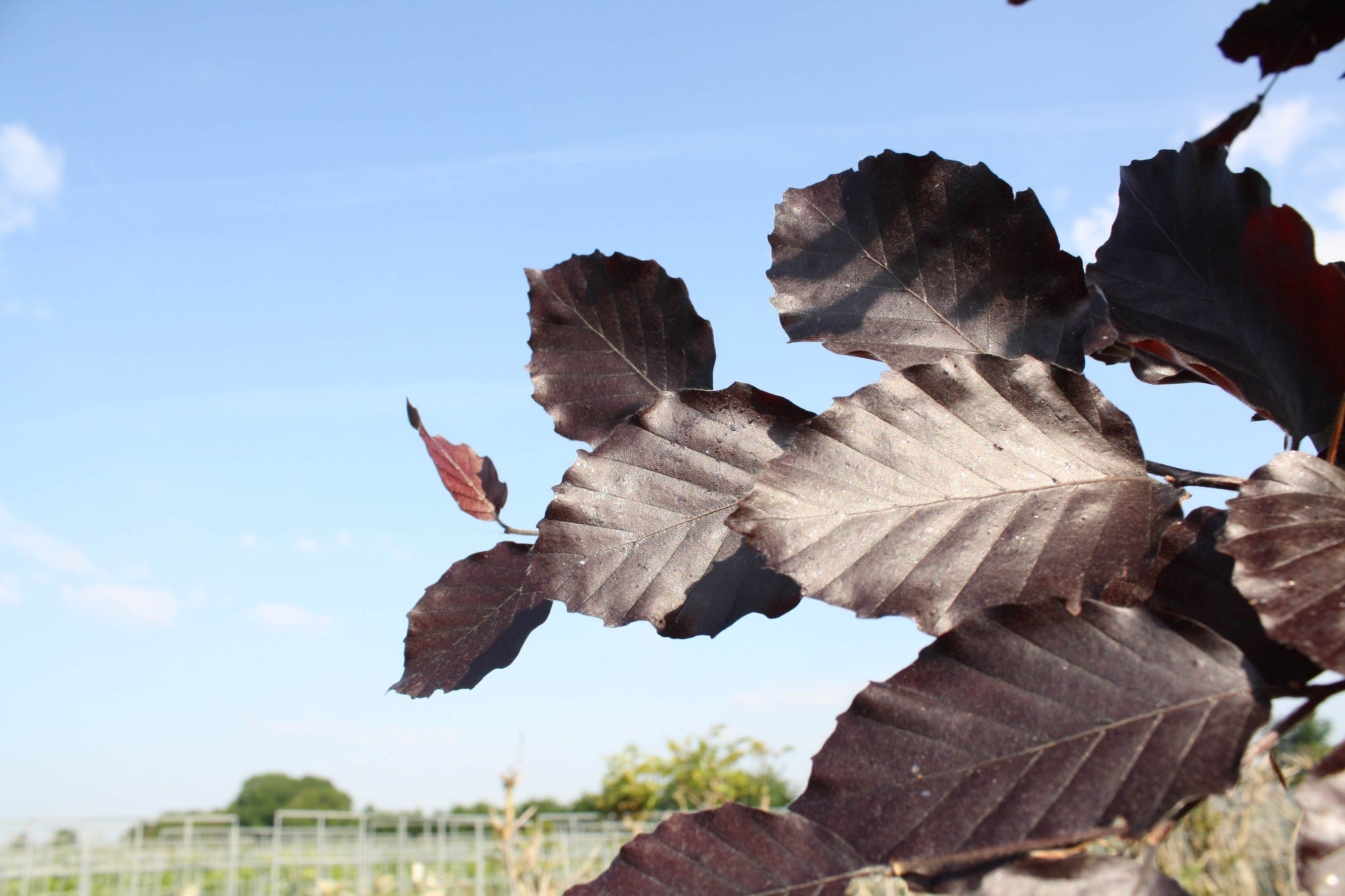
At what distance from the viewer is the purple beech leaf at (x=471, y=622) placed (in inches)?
18.6

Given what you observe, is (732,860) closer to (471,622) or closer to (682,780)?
(471,622)

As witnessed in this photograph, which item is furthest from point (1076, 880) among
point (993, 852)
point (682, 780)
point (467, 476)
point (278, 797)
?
point (278, 797)

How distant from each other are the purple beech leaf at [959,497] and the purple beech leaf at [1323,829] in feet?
0.25

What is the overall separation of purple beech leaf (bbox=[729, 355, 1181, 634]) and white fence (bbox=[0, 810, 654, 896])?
9774mm

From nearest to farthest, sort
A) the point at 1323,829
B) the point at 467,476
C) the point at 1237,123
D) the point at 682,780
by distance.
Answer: the point at 1323,829
the point at 467,476
the point at 1237,123
the point at 682,780

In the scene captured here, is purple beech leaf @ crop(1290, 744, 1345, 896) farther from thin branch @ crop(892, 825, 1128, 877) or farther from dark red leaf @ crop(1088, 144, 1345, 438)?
dark red leaf @ crop(1088, 144, 1345, 438)

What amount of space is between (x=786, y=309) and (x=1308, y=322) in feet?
0.71

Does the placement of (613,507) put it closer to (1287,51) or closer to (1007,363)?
(1007,363)

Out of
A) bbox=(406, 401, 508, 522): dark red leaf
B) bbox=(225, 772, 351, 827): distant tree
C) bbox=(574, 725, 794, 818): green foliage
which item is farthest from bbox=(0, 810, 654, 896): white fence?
bbox=(225, 772, 351, 827): distant tree

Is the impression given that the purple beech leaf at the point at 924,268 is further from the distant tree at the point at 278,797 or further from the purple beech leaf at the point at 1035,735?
the distant tree at the point at 278,797

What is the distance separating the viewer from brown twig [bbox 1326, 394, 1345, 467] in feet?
1.12

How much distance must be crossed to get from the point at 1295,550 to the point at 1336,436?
0.29 feet

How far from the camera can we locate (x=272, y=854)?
45.3 feet

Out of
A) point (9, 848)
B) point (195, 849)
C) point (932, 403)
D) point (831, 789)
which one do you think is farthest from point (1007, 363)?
point (195, 849)
